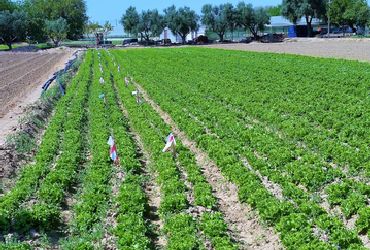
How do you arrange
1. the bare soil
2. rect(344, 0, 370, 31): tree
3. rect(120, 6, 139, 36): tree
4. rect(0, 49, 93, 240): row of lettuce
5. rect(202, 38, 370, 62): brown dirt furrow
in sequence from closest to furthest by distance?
rect(0, 49, 93, 240): row of lettuce → the bare soil → rect(202, 38, 370, 62): brown dirt furrow → rect(344, 0, 370, 31): tree → rect(120, 6, 139, 36): tree

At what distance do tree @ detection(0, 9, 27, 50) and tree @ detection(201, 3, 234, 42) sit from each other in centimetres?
4138

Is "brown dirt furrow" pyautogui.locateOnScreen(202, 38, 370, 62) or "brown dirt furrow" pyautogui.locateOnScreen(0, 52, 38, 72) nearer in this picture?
"brown dirt furrow" pyautogui.locateOnScreen(202, 38, 370, 62)

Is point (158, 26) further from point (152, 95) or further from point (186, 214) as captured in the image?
point (186, 214)

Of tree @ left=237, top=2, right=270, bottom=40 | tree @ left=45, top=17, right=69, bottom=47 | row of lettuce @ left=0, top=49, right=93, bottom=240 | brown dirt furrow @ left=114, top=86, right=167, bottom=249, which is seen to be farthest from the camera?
tree @ left=45, top=17, right=69, bottom=47

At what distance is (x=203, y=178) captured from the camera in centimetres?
825

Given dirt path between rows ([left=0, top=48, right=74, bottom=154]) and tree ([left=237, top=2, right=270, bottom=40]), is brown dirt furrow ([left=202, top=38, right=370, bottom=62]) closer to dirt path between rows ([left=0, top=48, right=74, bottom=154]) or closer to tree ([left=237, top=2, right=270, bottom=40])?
dirt path between rows ([left=0, top=48, right=74, bottom=154])

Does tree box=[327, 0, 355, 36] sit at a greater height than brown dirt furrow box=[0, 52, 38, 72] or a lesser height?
greater

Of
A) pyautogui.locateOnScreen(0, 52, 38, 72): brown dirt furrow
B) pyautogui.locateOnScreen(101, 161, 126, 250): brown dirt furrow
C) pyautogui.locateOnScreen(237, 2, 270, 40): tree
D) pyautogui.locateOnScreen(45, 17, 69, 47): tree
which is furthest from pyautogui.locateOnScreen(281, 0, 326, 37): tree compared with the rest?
pyautogui.locateOnScreen(101, 161, 126, 250): brown dirt furrow

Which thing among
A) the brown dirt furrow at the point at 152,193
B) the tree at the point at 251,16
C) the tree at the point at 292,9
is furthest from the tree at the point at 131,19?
the brown dirt furrow at the point at 152,193

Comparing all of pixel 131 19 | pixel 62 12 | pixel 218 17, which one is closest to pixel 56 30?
pixel 62 12

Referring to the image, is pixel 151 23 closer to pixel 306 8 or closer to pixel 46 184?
pixel 306 8

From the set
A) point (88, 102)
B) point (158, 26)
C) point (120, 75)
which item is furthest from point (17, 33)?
point (88, 102)

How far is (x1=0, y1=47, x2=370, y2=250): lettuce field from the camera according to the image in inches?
240

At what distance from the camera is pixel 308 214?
638cm
